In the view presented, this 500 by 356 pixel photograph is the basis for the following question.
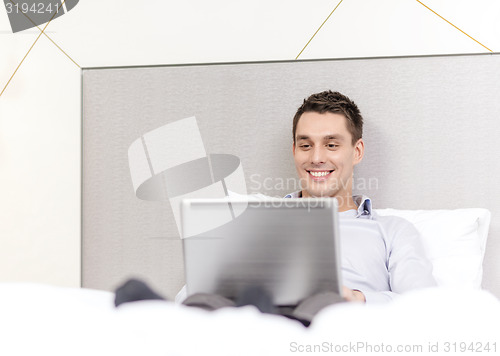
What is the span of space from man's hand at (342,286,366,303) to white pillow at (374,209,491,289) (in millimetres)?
426

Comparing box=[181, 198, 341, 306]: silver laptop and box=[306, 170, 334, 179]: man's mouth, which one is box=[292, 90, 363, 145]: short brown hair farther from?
→ box=[181, 198, 341, 306]: silver laptop

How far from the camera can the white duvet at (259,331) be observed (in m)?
0.79

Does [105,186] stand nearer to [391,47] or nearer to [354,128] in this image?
[354,128]

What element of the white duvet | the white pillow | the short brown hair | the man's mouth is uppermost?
the short brown hair

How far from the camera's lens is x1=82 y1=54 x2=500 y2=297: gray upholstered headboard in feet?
6.12

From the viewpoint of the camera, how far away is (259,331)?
80 centimetres

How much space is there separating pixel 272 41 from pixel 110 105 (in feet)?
2.31

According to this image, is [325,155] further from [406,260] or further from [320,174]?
[406,260]

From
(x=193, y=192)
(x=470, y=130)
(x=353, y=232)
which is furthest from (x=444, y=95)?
(x=193, y=192)

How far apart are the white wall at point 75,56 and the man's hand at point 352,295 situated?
103 cm
